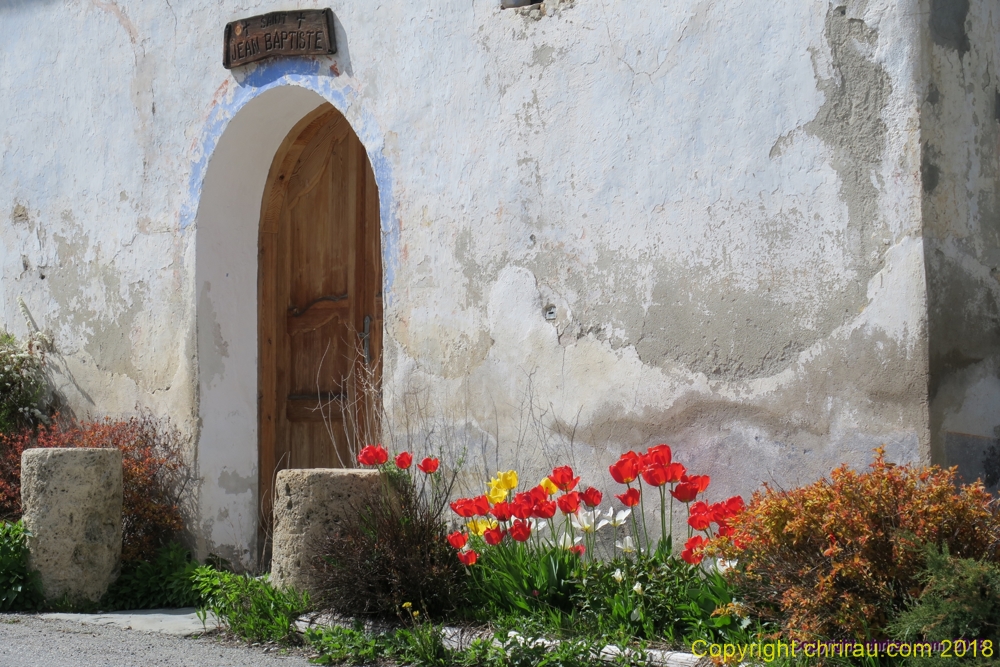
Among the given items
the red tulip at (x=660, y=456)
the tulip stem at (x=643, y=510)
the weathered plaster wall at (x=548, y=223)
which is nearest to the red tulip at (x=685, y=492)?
the red tulip at (x=660, y=456)

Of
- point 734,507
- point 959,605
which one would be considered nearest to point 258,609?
A: point 734,507

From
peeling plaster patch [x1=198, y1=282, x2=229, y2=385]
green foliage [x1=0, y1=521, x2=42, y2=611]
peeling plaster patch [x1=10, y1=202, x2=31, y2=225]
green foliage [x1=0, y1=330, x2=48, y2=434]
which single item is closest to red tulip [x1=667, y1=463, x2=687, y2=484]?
peeling plaster patch [x1=198, y1=282, x2=229, y2=385]

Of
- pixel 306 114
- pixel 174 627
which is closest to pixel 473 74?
pixel 306 114

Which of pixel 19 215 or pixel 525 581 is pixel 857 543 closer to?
pixel 525 581

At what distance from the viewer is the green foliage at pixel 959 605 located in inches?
116

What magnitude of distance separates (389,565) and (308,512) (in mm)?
470

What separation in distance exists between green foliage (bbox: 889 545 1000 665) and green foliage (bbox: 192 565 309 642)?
2.46 meters

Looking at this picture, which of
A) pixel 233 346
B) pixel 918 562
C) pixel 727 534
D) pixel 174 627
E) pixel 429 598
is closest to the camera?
pixel 918 562

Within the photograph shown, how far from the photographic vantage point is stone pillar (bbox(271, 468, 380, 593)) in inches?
174

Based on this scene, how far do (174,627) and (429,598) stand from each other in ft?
4.70

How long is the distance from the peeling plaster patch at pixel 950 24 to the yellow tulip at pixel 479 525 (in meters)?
2.51

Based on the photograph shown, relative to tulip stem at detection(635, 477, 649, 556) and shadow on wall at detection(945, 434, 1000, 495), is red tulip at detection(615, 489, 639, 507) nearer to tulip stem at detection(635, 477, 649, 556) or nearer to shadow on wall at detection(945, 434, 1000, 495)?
tulip stem at detection(635, 477, 649, 556)

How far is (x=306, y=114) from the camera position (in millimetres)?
6082

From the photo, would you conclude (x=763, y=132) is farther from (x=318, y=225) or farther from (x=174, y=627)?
(x=174, y=627)
